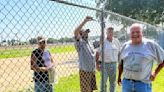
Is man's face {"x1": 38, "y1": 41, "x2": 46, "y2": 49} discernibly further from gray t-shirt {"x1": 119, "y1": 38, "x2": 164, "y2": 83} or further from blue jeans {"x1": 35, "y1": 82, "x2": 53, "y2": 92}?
gray t-shirt {"x1": 119, "y1": 38, "x2": 164, "y2": 83}

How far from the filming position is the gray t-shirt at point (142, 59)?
6.49 meters

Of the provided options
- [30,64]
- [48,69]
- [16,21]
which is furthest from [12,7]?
[48,69]

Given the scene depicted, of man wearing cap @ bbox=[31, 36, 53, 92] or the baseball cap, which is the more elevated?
the baseball cap

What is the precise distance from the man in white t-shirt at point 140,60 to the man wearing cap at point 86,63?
676 millimetres

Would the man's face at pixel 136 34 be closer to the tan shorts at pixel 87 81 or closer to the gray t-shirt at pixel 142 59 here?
the gray t-shirt at pixel 142 59

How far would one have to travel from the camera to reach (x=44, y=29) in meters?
4.67

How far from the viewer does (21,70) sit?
17.8ft

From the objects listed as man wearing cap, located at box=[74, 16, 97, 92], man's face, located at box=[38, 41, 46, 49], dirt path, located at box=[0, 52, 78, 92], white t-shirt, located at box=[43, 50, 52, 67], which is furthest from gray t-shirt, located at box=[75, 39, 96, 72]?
man's face, located at box=[38, 41, 46, 49]

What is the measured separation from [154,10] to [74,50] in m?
32.0

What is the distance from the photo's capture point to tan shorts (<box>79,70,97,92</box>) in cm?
694

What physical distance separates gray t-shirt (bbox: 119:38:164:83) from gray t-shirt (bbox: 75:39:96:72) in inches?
27.2

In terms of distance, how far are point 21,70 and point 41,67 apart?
1.24 ft

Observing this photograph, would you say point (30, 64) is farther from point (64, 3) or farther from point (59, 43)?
point (64, 3)

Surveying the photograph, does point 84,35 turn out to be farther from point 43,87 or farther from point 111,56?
point 111,56
